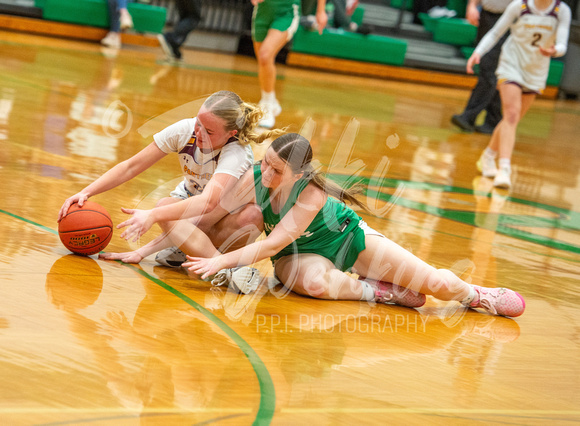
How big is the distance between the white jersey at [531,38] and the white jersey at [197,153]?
3074 millimetres

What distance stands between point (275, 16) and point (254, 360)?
4365 mm

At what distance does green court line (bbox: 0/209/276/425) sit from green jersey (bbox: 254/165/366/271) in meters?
0.44

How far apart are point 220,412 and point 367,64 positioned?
1036 centimetres

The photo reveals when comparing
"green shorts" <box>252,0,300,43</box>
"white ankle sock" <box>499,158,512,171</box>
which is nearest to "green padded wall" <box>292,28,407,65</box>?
"green shorts" <box>252,0,300,43</box>

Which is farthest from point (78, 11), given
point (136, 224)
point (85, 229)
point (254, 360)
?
point (254, 360)

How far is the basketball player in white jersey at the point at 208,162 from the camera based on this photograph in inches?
98.3

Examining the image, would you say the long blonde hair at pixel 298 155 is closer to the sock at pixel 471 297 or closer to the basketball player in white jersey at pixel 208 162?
the basketball player in white jersey at pixel 208 162

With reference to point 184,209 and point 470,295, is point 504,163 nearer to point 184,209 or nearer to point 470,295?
point 470,295

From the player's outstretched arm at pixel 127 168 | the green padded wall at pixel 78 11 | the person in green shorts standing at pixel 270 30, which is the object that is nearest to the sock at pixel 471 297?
the player's outstretched arm at pixel 127 168

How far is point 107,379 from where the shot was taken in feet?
5.52

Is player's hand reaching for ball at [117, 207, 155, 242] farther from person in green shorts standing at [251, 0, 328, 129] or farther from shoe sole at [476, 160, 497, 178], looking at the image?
shoe sole at [476, 160, 497, 178]

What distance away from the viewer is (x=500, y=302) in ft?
8.61

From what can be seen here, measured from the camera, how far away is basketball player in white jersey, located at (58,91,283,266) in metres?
2.50

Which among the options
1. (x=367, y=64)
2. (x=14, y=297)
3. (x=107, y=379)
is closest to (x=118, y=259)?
(x=14, y=297)
